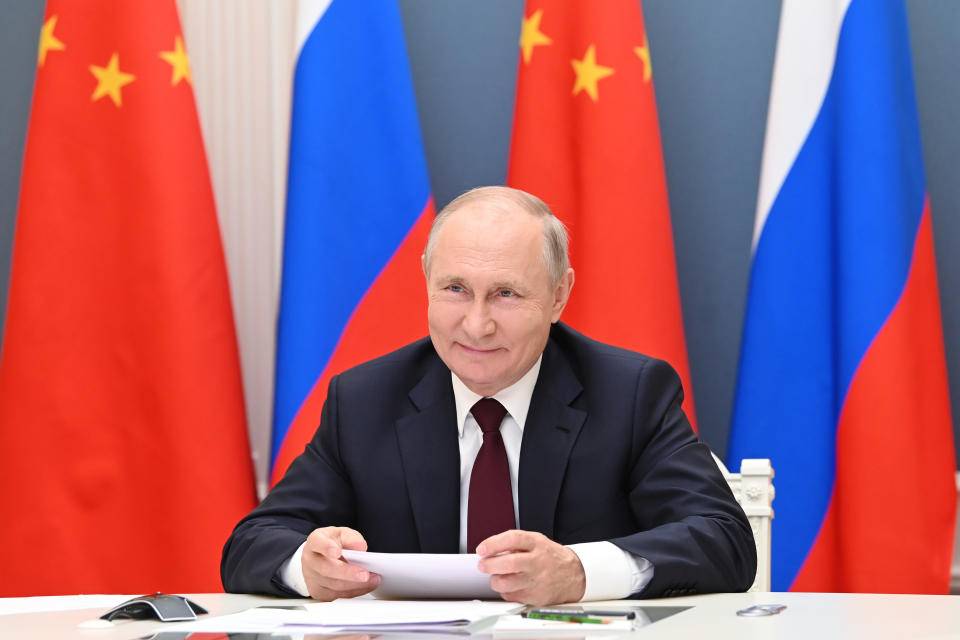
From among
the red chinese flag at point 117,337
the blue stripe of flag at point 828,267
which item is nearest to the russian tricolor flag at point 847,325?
the blue stripe of flag at point 828,267

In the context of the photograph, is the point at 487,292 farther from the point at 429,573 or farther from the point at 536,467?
the point at 429,573

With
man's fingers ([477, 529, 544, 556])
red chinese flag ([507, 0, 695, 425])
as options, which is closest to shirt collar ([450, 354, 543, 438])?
man's fingers ([477, 529, 544, 556])

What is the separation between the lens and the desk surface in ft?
4.31

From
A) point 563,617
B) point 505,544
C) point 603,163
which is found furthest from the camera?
point 603,163

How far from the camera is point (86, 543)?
3.32 meters

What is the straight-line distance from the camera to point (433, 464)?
2.04 meters

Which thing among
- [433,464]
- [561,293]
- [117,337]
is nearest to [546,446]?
[433,464]

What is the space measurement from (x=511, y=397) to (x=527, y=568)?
606 mm

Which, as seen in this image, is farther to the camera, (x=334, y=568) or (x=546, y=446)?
(x=546, y=446)

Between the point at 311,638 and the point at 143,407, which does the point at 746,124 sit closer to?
the point at 143,407

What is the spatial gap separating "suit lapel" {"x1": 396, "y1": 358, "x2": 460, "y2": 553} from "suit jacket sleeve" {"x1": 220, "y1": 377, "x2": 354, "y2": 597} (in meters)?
0.15

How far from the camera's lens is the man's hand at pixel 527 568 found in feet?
4.94

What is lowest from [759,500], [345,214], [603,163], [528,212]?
[759,500]

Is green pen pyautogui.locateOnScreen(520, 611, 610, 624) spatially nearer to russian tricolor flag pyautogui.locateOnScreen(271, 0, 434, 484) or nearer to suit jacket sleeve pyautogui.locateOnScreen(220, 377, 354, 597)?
suit jacket sleeve pyautogui.locateOnScreen(220, 377, 354, 597)
